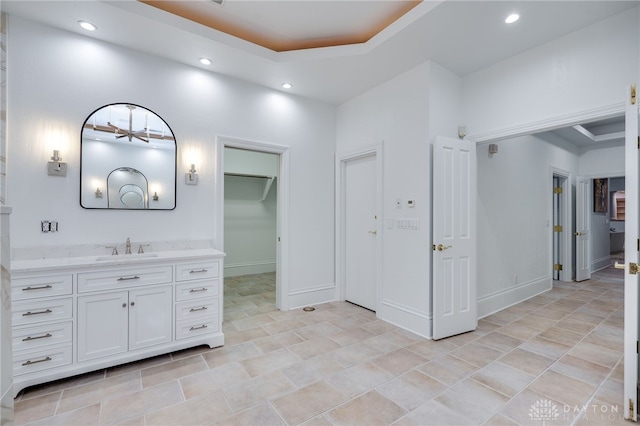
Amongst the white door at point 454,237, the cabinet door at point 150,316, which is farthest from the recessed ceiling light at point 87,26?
the white door at point 454,237

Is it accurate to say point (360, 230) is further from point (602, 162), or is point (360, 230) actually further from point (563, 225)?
point (602, 162)

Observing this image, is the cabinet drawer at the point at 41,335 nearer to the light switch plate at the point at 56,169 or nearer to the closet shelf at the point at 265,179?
the light switch plate at the point at 56,169

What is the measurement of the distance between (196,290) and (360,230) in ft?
7.64

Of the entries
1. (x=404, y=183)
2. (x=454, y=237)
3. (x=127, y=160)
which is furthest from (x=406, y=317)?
(x=127, y=160)

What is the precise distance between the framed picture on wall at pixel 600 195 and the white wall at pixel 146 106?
680 cm

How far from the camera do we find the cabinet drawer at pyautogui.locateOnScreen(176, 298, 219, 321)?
276 centimetres

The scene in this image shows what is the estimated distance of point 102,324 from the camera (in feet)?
7.93

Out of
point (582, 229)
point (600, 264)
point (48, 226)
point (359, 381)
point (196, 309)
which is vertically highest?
point (48, 226)

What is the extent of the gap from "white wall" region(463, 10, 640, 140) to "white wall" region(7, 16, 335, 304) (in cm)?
218

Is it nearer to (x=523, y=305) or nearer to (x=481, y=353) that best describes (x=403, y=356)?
(x=481, y=353)

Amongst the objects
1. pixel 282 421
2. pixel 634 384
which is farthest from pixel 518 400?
pixel 282 421

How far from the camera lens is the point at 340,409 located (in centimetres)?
199

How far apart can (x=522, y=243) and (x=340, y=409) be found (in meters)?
4.04

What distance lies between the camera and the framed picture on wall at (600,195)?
6766 millimetres
